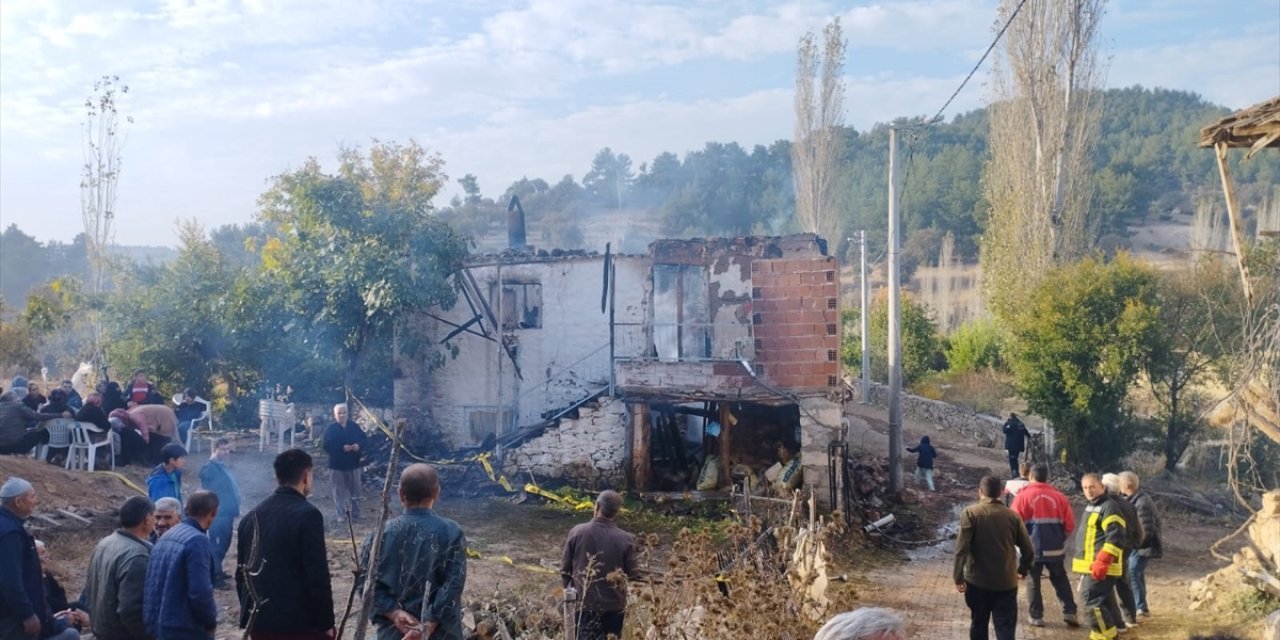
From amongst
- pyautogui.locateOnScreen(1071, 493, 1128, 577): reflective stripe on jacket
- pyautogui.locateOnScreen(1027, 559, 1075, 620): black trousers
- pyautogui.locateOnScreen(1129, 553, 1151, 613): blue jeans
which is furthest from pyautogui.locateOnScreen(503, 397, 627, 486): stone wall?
pyautogui.locateOnScreen(1071, 493, 1128, 577): reflective stripe on jacket

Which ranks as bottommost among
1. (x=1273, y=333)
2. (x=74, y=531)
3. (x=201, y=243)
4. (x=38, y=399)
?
(x=74, y=531)

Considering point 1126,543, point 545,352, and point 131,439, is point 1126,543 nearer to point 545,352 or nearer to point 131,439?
point 545,352

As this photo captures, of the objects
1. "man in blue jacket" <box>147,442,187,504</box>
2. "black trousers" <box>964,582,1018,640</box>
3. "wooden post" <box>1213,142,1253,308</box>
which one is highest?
"wooden post" <box>1213,142,1253,308</box>

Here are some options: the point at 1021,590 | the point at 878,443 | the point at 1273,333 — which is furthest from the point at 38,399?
the point at 878,443

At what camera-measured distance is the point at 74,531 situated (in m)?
11.4

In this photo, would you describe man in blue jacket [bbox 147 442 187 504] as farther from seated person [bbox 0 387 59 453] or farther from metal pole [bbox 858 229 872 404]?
metal pole [bbox 858 229 872 404]

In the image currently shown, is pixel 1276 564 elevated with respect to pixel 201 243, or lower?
lower

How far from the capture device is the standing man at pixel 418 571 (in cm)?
481

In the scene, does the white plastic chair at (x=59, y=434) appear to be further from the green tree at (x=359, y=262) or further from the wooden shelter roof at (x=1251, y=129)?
the wooden shelter roof at (x=1251, y=129)

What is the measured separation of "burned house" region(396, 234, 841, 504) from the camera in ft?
49.5

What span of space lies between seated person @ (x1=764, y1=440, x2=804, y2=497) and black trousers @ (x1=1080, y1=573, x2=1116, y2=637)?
554cm

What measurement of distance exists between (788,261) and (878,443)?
10770mm

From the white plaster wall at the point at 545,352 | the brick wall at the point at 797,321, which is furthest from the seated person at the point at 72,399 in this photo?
the brick wall at the point at 797,321

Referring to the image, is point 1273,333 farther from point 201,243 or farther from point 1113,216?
point 1113,216
